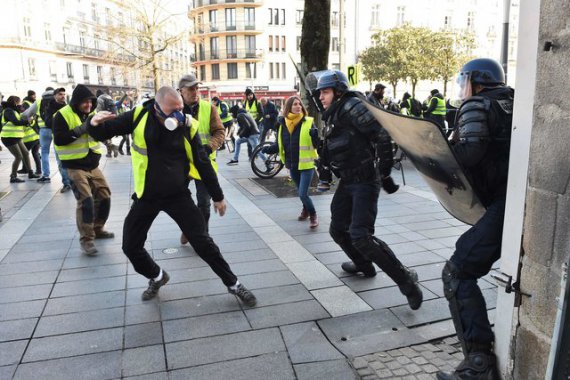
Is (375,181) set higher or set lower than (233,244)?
higher

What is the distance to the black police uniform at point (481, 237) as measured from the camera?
2561 mm

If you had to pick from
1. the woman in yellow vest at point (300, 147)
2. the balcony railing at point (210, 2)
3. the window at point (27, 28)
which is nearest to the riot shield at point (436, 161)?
the woman in yellow vest at point (300, 147)

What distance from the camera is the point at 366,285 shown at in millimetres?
4387

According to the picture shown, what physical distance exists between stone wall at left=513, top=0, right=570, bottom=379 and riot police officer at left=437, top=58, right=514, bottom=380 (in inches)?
11.0

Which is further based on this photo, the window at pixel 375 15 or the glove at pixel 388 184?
the window at pixel 375 15

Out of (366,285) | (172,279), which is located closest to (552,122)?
(366,285)

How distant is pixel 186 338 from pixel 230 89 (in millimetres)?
58040

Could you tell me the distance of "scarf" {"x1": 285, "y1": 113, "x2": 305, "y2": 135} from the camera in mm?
6875

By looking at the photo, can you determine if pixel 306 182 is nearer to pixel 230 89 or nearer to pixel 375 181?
pixel 375 181

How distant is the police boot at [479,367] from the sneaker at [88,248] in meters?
4.10

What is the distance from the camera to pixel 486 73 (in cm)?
273

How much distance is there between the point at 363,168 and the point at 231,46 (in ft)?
197

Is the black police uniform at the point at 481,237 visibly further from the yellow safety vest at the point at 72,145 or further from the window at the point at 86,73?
the window at the point at 86,73

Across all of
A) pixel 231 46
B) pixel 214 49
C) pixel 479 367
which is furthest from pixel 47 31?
pixel 479 367
